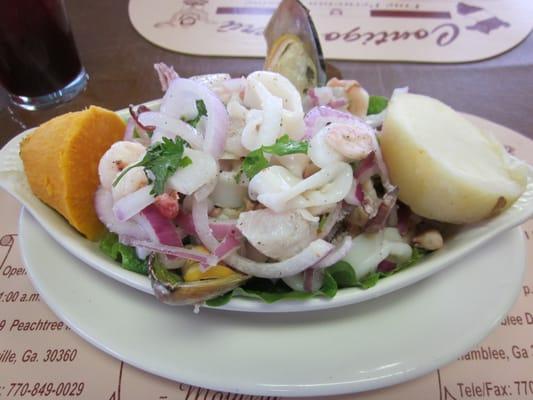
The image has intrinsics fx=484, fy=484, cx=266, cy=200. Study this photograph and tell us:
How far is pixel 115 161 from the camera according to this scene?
2.79ft

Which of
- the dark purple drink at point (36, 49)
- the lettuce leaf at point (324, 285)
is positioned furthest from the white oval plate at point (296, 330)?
the dark purple drink at point (36, 49)

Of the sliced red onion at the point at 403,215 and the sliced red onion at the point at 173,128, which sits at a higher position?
the sliced red onion at the point at 173,128

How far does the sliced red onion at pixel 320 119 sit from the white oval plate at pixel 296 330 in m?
0.32

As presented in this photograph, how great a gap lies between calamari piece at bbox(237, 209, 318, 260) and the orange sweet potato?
316 millimetres

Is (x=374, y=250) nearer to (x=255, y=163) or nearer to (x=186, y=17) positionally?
(x=255, y=163)

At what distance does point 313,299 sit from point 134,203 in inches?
12.9

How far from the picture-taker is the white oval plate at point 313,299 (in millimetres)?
763

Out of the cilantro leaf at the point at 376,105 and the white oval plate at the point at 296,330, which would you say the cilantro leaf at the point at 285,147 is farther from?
the cilantro leaf at the point at 376,105

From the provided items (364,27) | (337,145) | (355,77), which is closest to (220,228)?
(337,145)

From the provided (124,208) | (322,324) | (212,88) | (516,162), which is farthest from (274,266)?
(516,162)

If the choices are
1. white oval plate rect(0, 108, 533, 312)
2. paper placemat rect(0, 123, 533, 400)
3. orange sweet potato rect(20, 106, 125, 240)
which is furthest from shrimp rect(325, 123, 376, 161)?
orange sweet potato rect(20, 106, 125, 240)

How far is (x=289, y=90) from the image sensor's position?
926 millimetres

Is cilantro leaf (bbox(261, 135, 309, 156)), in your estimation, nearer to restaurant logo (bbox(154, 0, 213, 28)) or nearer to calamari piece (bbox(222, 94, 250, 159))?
calamari piece (bbox(222, 94, 250, 159))

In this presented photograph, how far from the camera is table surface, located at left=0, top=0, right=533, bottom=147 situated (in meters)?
1.42
